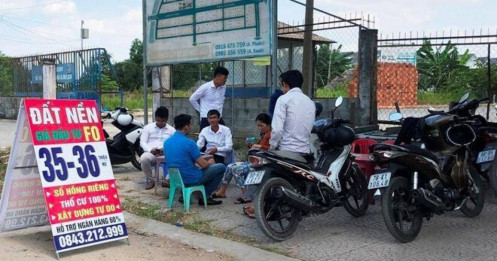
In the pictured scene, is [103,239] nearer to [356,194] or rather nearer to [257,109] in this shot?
[356,194]

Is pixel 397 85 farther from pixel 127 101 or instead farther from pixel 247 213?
pixel 127 101

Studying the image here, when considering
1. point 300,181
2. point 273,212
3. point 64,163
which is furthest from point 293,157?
point 64,163

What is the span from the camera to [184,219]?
640cm

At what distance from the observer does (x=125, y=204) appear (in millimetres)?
7262

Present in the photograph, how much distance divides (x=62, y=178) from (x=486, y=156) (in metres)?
4.55

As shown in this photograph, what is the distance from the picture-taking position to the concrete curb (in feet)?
16.5

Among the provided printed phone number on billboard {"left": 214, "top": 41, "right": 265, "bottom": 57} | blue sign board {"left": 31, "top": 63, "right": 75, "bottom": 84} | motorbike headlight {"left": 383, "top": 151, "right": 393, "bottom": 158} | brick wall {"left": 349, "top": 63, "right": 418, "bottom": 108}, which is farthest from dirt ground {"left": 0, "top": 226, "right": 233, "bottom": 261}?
blue sign board {"left": 31, "top": 63, "right": 75, "bottom": 84}

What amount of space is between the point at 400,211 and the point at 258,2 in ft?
15.1

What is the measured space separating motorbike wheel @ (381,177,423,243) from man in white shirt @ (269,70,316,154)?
3.62 feet

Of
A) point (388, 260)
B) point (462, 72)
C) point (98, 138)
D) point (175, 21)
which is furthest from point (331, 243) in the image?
point (462, 72)

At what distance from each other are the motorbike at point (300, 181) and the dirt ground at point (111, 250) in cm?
65

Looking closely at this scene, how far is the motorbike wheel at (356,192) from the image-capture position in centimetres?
609

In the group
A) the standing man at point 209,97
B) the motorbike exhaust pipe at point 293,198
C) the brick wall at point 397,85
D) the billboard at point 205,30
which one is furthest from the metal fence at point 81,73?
the motorbike exhaust pipe at point 293,198

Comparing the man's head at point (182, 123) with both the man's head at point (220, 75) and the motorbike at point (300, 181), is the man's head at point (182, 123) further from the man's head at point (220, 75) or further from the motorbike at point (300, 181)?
the man's head at point (220, 75)
